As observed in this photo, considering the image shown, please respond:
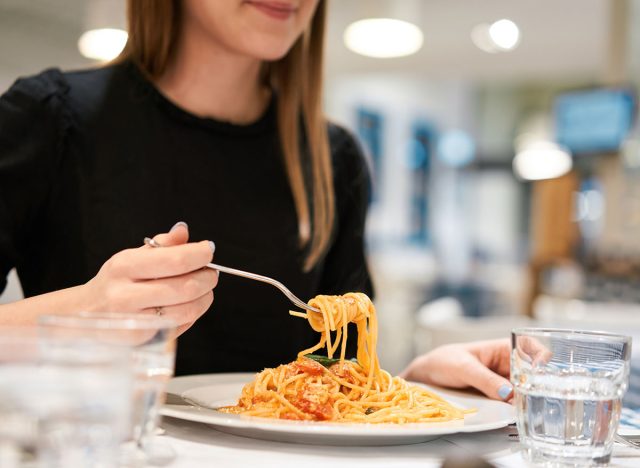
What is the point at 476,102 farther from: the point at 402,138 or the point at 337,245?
the point at 337,245

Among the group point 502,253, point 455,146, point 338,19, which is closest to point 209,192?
point 338,19

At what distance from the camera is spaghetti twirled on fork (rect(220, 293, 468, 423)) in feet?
3.08

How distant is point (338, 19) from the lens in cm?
751

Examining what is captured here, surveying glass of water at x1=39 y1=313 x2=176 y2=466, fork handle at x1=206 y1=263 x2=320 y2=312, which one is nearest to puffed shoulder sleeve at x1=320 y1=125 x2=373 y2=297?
fork handle at x1=206 y1=263 x2=320 y2=312

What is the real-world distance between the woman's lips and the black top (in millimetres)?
311

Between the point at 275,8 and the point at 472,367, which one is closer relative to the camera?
the point at 472,367

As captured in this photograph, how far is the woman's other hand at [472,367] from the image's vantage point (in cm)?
111

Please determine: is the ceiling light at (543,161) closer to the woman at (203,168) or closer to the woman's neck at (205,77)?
the woman at (203,168)

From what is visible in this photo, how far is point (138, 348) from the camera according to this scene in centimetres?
60

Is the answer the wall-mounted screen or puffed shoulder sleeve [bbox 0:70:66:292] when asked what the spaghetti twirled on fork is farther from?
the wall-mounted screen

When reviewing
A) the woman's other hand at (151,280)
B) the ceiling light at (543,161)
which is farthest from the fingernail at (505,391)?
the ceiling light at (543,161)

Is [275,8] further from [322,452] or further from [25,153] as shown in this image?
[322,452]

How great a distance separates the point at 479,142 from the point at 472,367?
46.6ft

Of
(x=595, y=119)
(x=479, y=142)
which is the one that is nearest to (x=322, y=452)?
(x=595, y=119)
